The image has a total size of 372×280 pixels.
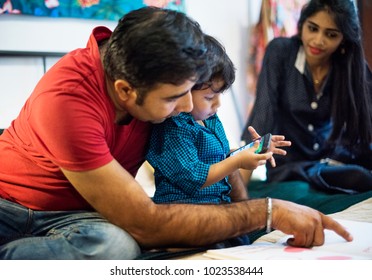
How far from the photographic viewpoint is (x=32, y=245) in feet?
3.81

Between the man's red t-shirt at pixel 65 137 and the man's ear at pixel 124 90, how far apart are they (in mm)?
40

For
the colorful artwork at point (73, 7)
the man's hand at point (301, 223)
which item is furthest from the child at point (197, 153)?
the colorful artwork at point (73, 7)

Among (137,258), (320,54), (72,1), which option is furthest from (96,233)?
(320,54)

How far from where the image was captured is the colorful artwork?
1.96 metres

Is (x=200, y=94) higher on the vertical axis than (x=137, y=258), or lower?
higher

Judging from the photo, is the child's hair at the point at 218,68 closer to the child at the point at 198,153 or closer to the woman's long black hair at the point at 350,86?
the child at the point at 198,153

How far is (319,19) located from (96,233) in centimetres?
138

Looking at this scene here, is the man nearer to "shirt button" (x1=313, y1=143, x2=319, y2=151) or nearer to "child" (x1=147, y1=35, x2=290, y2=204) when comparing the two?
"child" (x1=147, y1=35, x2=290, y2=204)

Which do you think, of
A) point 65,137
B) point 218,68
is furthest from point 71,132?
point 218,68

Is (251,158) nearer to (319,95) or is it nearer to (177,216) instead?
(177,216)

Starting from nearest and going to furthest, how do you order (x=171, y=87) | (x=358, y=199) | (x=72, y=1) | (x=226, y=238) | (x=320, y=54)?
1. (x=171, y=87)
2. (x=226, y=238)
3. (x=358, y=199)
4. (x=72, y=1)
5. (x=320, y=54)

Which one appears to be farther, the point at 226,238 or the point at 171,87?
the point at 226,238

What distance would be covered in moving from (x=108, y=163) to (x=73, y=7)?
1.11 m

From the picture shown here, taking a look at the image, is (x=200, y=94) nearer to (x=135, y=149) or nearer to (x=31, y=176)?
(x=135, y=149)
